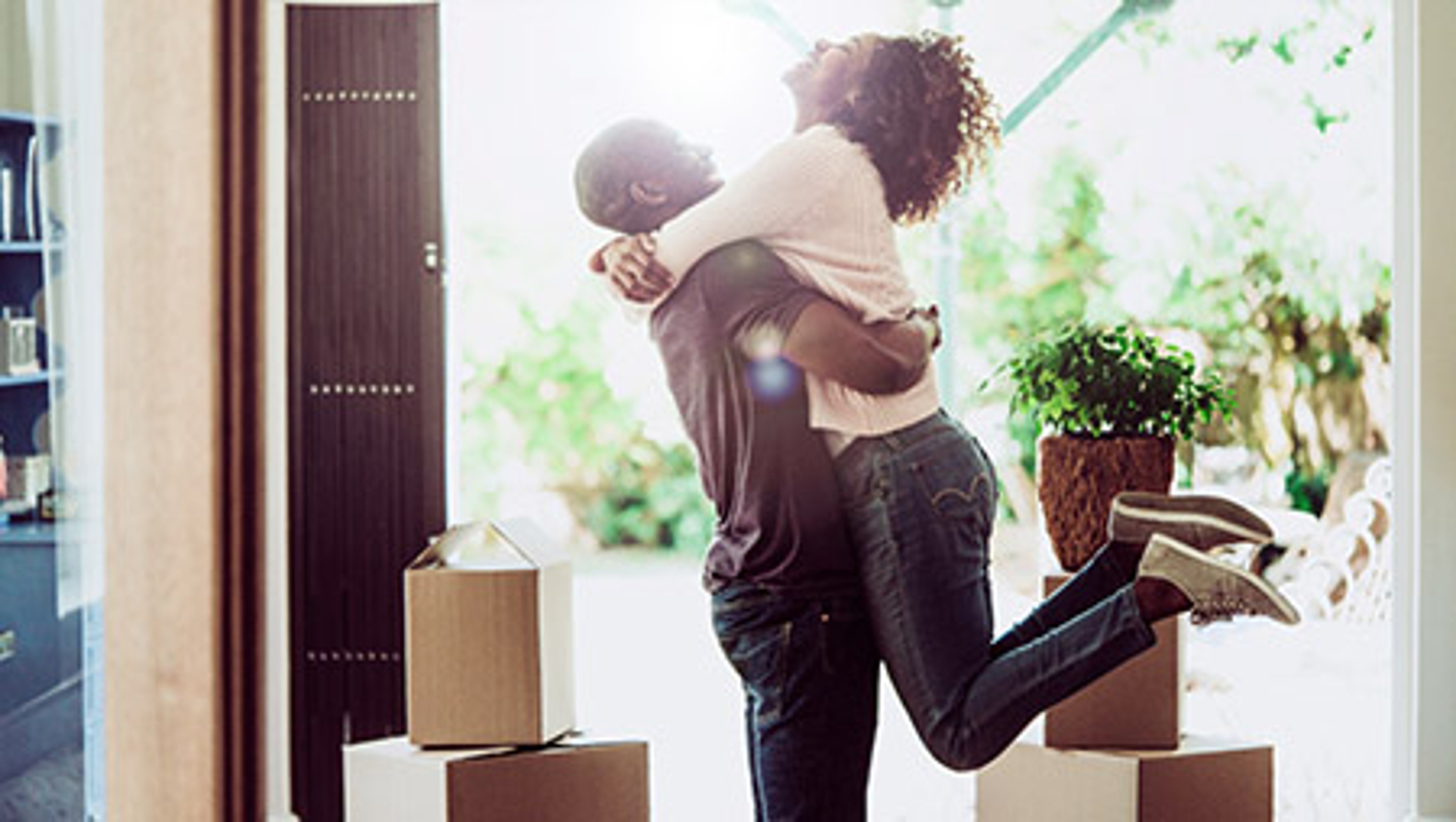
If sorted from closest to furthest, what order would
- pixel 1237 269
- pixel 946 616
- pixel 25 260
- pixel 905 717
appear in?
1. pixel 946 616
2. pixel 25 260
3. pixel 905 717
4. pixel 1237 269

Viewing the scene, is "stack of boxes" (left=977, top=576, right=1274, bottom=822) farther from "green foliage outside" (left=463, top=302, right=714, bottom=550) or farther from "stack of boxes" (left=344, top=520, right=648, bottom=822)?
"green foliage outside" (left=463, top=302, right=714, bottom=550)

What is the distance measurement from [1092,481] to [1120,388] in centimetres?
15

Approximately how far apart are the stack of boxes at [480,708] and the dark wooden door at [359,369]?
0.67 m

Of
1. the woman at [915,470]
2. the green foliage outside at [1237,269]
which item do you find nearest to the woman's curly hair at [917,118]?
the woman at [915,470]

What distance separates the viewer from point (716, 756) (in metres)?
4.00

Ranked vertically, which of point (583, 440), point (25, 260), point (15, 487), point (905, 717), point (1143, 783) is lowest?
point (905, 717)

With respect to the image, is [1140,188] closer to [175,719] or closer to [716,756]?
[716,756]

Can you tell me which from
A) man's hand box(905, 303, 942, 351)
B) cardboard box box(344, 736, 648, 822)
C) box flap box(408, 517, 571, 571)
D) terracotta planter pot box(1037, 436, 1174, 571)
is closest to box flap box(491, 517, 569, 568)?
box flap box(408, 517, 571, 571)

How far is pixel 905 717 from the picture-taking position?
14.3ft

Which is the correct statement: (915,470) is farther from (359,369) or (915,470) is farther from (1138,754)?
(359,369)

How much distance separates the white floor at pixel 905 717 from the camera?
11.5 ft

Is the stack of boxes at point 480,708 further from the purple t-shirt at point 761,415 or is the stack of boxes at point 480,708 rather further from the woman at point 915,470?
the woman at point 915,470

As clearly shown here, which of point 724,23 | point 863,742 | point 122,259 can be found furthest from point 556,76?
point 863,742

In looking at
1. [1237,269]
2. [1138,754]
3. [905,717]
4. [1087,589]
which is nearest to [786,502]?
[1087,589]
